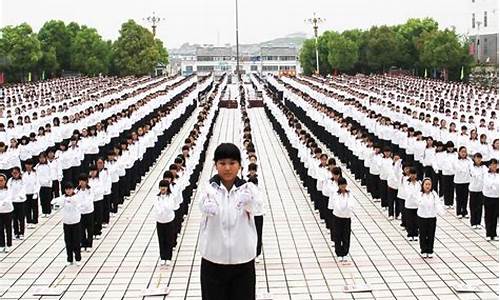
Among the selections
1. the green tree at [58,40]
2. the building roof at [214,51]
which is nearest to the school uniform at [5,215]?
the green tree at [58,40]

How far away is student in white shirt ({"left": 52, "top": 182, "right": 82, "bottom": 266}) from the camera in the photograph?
823cm

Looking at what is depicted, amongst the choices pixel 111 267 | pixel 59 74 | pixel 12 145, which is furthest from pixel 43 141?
pixel 59 74

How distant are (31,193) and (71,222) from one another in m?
2.17

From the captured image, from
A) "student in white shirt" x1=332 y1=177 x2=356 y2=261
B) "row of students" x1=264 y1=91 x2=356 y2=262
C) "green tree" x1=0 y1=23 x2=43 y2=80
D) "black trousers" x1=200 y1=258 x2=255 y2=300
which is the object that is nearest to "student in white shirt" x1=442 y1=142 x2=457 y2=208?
"row of students" x1=264 y1=91 x2=356 y2=262

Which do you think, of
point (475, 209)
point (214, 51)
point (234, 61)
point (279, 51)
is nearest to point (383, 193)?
point (475, 209)

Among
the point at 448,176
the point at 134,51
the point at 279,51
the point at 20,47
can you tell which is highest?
the point at 20,47

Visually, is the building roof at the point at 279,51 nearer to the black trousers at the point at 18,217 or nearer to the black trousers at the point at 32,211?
the black trousers at the point at 32,211

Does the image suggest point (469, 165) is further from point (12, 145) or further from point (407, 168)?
point (12, 145)

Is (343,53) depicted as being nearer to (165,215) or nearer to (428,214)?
(428,214)

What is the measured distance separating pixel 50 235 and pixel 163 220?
107 inches

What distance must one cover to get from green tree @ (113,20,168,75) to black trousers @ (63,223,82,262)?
171ft

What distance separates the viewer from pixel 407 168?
354 inches

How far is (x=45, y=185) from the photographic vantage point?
1098 centimetres

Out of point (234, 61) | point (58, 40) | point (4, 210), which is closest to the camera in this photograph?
point (4, 210)
